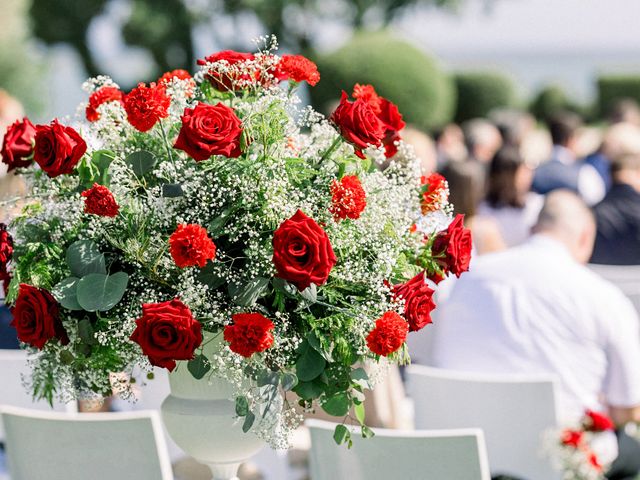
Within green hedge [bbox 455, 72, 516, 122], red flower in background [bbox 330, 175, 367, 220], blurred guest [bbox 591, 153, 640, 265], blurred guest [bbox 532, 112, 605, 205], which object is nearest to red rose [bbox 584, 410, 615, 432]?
red flower in background [bbox 330, 175, 367, 220]

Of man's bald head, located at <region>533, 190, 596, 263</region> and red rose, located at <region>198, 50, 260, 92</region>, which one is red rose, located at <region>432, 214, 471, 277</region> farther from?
man's bald head, located at <region>533, 190, 596, 263</region>

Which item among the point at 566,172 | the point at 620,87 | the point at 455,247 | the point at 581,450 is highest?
the point at 620,87

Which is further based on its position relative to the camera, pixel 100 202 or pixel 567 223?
pixel 567 223

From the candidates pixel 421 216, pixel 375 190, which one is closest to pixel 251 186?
pixel 375 190

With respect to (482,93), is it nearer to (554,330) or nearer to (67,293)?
(554,330)

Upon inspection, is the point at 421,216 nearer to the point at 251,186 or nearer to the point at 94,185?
the point at 251,186

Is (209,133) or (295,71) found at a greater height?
(295,71)

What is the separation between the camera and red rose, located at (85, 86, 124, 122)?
2.17 metres

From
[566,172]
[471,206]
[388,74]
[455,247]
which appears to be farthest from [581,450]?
[388,74]

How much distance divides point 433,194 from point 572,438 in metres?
1.01

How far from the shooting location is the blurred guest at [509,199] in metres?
6.86

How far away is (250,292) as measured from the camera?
1834mm

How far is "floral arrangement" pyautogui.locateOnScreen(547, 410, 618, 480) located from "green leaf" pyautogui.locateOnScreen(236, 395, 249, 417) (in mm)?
1158

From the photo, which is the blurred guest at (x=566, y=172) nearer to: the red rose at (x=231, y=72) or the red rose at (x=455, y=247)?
the red rose at (x=455, y=247)
